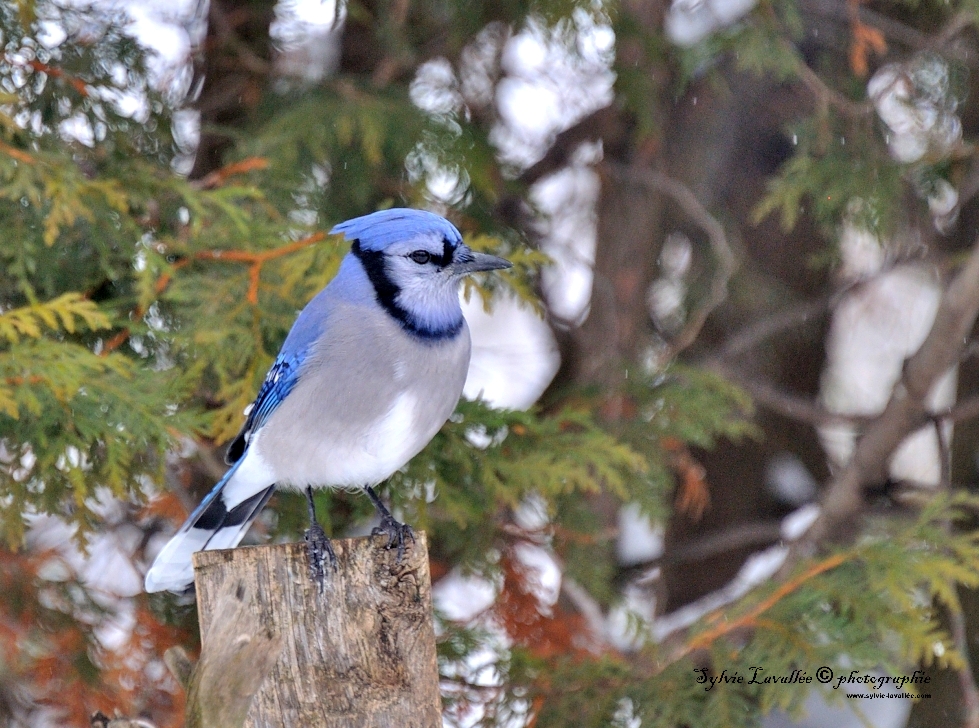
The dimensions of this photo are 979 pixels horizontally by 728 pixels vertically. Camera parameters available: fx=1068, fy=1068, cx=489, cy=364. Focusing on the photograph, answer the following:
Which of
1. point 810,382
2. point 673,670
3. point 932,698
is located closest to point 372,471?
point 673,670

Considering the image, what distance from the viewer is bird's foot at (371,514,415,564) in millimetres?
1631

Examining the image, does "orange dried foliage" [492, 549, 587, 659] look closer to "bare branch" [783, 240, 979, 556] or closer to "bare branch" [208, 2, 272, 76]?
"bare branch" [783, 240, 979, 556]

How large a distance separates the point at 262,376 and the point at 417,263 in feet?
1.60

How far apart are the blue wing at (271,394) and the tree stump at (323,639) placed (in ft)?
1.37

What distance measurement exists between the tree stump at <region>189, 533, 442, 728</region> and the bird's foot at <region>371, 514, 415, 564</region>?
76 mm

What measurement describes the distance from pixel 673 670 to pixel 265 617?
1140 millimetres

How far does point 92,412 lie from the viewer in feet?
6.31

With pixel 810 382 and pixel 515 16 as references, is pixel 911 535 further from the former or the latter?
pixel 515 16

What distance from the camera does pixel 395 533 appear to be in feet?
5.80

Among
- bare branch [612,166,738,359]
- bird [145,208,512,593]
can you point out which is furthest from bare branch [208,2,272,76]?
bird [145,208,512,593]

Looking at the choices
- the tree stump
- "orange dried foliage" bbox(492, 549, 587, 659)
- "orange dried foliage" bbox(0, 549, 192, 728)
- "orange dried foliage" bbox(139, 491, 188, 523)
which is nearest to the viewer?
the tree stump

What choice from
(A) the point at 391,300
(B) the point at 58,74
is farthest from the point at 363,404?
(B) the point at 58,74

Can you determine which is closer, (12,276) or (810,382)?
(12,276)

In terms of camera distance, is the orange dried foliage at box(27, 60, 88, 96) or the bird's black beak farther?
the orange dried foliage at box(27, 60, 88, 96)
